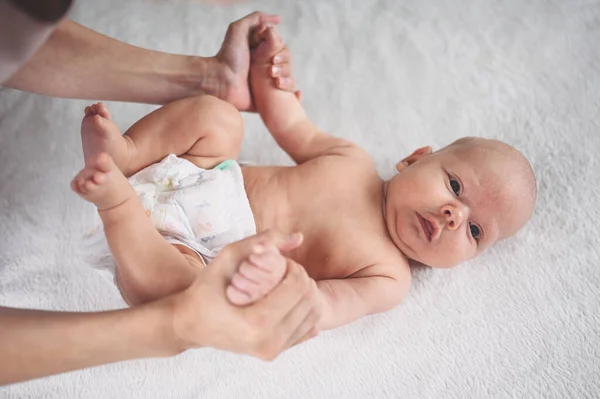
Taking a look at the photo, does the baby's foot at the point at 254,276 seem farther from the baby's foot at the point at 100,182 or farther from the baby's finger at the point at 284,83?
the baby's finger at the point at 284,83

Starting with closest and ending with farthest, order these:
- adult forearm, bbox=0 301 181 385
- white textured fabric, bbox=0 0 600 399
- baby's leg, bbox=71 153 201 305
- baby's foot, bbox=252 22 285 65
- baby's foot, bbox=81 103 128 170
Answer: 1. adult forearm, bbox=0 301 181 385
2. baby's leg, bbox=71 153 201 305
3. baby's foot, bbox=81 103 128 170
4. white textured fabric, bbox=0 0 600 399
5. baby's foot, bbox=252 22 285 65

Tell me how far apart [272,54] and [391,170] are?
16.5 inches

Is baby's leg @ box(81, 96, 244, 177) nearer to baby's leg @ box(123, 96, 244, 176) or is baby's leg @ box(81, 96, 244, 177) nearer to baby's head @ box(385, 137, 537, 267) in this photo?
baby's leg @ box(123, 96, 244, 176)

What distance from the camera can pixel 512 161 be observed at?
1.29m

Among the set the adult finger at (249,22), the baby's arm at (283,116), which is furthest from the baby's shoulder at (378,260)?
the adult finger at (249,22)

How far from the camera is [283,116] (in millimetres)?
1434

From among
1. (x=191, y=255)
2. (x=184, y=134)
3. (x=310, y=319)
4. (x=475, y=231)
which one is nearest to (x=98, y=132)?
(x=184, y=134)

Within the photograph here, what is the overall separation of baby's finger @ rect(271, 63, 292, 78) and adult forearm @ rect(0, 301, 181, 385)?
69 cm

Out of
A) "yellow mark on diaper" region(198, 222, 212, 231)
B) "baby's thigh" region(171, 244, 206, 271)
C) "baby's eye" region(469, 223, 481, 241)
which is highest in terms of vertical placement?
"yellow mark on diaper" region(198, 222, 212, 231)

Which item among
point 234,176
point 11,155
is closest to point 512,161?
point 234,176

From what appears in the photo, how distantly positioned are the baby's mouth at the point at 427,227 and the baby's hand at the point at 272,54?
439 mm

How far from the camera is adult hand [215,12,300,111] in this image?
1392mm

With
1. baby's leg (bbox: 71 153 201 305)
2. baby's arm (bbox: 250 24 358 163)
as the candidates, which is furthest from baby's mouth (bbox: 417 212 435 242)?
baby's leg (bbox: 71 153 201 305)

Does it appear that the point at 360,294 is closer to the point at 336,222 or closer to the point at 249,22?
the point at 336,222
